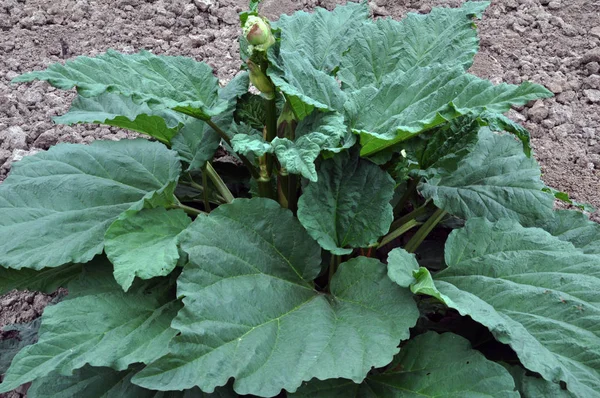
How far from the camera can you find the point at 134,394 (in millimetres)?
1421

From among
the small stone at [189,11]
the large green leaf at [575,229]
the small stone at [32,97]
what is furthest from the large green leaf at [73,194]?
the small stone at [189,11]

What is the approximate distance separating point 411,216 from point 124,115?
32.5 inches

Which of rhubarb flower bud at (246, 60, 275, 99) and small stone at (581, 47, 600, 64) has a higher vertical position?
rhubarb flower bud at (246, 60, 275, 99)

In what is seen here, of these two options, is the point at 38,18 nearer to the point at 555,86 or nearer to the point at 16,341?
the point at 16,341

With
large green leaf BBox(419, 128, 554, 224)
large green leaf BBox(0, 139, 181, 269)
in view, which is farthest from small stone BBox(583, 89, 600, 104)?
large green leaf BBox(0, 139, 181, 269)

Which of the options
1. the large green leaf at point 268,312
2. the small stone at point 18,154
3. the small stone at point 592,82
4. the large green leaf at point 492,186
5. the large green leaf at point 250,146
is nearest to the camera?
the large green leaf at point 268,312

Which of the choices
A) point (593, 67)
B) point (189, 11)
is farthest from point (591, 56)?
point (189, 11)

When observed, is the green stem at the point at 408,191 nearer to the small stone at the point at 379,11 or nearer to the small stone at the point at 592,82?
the small stone at the point at 592,82

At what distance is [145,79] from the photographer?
149cm

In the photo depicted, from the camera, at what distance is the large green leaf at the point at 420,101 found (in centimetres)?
133

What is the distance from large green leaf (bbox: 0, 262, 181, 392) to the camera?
4.11 feet

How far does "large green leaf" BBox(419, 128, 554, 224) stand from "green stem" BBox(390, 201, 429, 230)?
79 millimetres

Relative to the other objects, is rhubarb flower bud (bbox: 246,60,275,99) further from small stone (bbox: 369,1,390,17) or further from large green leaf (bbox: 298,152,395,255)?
small stone (bbox: 369,1,390,17)

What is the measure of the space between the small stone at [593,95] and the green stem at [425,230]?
134 centimetres
